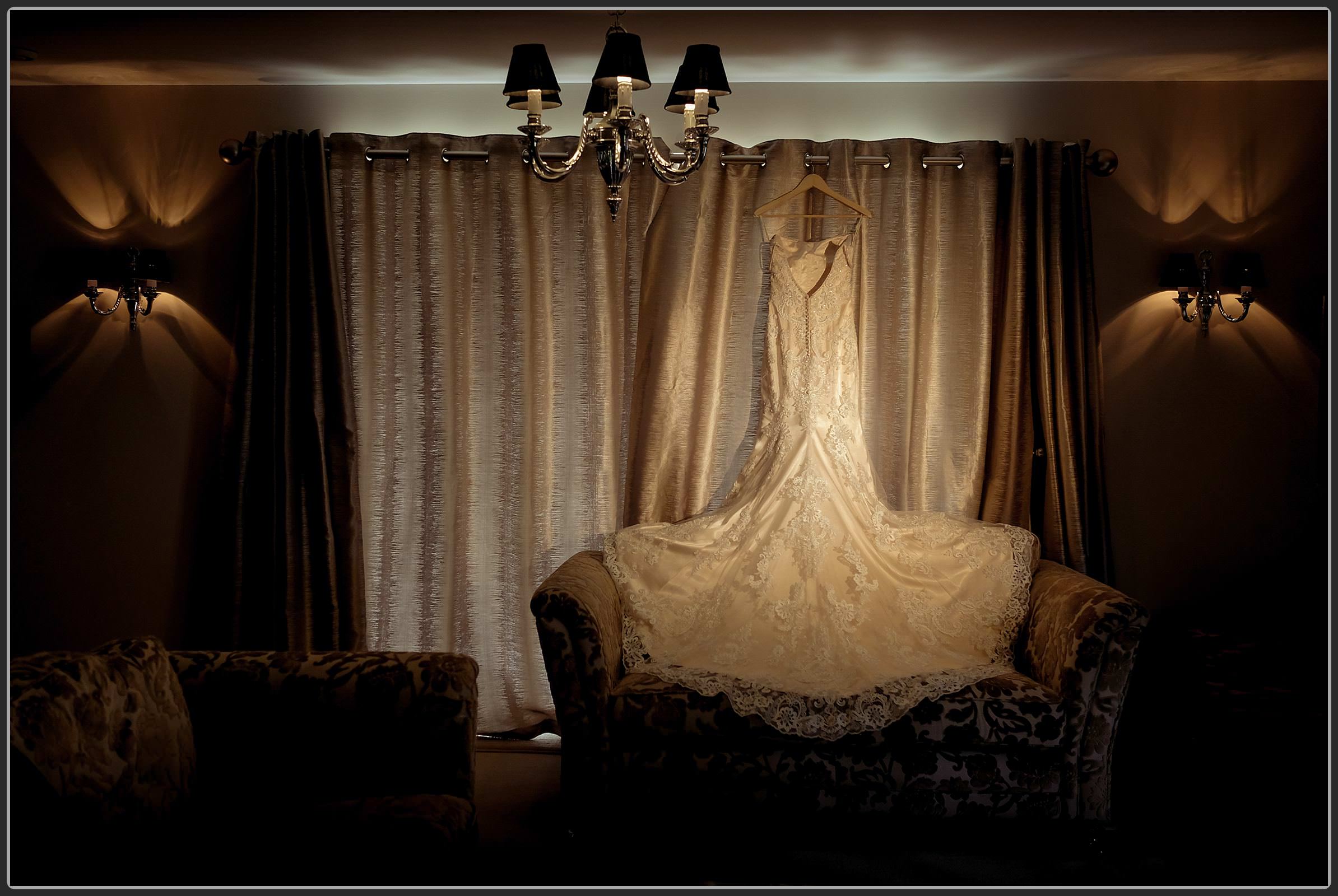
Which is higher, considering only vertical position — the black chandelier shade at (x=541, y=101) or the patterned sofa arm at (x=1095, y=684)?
the black chandelier shade at (x=541, y=101)

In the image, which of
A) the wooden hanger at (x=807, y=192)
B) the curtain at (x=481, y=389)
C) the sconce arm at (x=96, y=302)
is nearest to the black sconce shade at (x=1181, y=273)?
the wooden hanger at (x=807, y=192)

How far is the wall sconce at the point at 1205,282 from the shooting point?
3.55m

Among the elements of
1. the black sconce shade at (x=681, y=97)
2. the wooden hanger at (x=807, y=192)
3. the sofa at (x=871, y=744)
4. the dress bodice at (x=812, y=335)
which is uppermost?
the wooden hanger at (x=807, y=192)

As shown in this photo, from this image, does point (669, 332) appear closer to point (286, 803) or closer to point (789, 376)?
point (789, 376)

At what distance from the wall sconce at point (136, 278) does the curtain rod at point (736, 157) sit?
52 centimetres

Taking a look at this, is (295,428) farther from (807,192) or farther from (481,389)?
(807,192)

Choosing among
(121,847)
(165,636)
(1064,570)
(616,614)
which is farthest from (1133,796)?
(165,636)

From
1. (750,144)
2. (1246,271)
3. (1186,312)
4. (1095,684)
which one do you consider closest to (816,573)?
(1095,684)

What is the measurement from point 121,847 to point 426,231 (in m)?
2.68

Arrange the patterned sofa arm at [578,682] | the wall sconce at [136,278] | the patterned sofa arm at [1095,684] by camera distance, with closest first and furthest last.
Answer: the patterned sofa arm at [1095,684], the patterned sofa arm at [578,682], the wall sconce at [136,278]

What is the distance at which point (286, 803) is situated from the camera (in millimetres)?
2008

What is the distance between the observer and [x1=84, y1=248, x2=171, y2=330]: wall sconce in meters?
3.78

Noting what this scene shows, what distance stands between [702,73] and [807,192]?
1565mm

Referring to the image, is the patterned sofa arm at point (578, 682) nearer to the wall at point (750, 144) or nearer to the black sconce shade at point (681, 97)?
the black sconce shade at point (681, 97)
